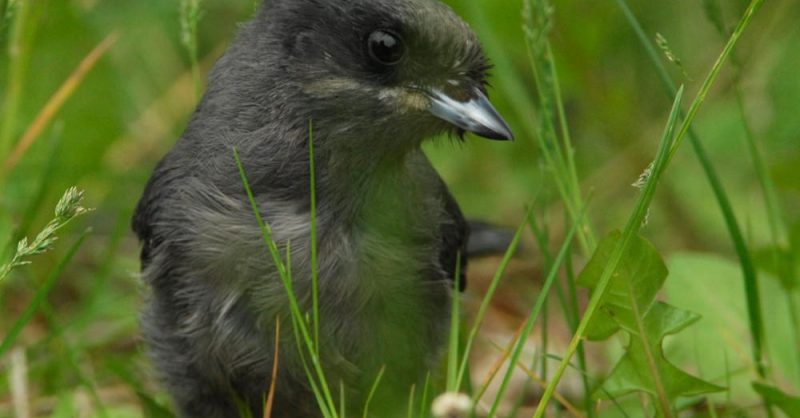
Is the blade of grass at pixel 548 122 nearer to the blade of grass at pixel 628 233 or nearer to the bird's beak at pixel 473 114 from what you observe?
the bird's beak at pixel 473 114

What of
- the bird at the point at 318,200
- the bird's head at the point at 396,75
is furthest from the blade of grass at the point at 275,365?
the bird's head at the point at 396,75

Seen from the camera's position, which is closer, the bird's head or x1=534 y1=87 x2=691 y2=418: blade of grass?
x1=534 y1=87 x2=691 y2=418: blade of grass

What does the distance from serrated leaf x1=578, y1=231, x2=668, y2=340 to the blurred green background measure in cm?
81

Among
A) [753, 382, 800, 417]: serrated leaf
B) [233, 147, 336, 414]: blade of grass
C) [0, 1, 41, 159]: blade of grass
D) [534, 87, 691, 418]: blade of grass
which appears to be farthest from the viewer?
[0, 1, 41, 159]: blade of grass

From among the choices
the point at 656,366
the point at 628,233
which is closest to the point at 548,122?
the point at 628,233

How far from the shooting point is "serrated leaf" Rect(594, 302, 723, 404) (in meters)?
2.97

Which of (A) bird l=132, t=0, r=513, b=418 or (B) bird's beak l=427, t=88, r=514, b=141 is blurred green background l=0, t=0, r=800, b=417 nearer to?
(A) bird l=132, t=0, r=513, b=418

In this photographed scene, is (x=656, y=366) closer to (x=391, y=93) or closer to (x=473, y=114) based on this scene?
(x=473, y=114)

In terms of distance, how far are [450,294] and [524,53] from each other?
1.56 meters

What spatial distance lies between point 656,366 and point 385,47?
0.94 metres

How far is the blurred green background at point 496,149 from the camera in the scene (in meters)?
3.96

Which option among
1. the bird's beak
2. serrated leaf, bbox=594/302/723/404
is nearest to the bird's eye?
the bird's beak

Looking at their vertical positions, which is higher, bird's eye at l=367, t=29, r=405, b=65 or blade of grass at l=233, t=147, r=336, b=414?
bird's eye at l=367, t=29, r=405, b=65

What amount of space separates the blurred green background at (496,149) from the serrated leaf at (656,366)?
2.41ft
